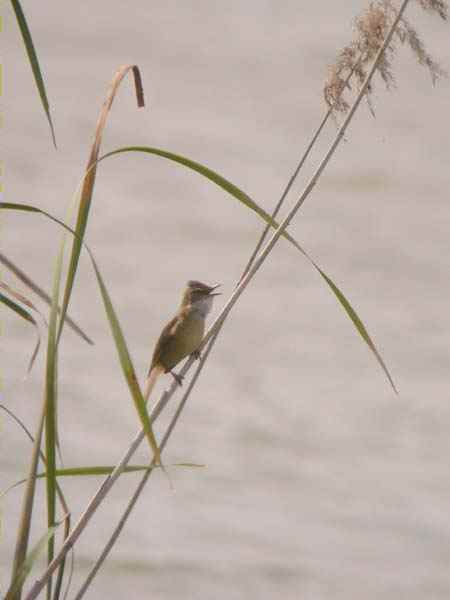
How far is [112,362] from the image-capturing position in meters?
9.14

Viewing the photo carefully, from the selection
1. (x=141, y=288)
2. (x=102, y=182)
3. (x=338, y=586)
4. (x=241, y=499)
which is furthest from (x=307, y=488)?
(x=102, y=182)

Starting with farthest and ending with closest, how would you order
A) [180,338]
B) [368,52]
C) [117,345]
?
[180,338] → [368,52] → [117,345]

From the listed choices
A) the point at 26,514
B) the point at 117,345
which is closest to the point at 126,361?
the point at 117,345

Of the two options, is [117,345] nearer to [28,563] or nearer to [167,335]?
[28,563]

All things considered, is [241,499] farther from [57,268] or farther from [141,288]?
[57,268]

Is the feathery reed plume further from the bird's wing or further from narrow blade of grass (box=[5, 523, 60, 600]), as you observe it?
the bird's wing

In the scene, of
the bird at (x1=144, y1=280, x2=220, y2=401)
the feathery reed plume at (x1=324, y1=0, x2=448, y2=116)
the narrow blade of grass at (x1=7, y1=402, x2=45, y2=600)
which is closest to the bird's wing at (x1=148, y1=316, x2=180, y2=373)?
the bird at (x1=144, y1=280, x2=220, y2=401)

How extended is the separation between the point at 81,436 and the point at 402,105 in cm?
497

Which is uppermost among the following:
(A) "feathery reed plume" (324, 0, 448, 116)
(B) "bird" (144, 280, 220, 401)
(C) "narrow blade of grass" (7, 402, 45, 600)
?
(B) "bird" (144, 280, 220, 401)

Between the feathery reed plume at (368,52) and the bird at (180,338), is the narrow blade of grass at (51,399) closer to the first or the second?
the feathery reed plume at (368,52)

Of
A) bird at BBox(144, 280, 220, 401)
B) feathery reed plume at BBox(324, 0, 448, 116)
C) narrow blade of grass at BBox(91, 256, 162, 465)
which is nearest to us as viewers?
narrow blade of grass at BBox(91, 256, 162, 465)

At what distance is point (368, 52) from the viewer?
286cm

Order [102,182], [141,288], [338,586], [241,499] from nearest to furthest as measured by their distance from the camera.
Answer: [338,586] < [241,499] < [141,288] < [102,182]

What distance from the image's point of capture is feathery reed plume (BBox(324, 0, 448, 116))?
2801 mm
